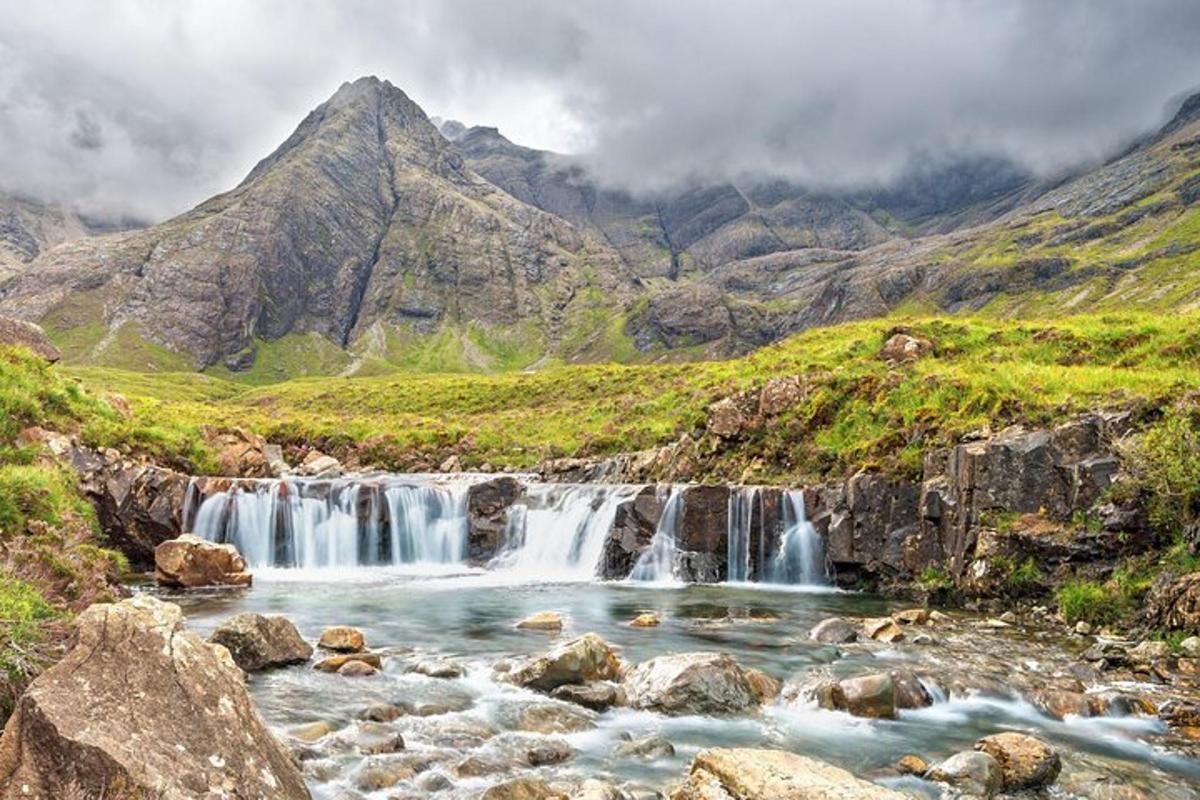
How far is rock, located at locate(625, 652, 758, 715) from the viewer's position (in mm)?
15109

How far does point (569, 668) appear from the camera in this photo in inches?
641

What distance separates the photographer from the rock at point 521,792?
1070cm

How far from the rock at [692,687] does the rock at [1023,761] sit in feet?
14.9

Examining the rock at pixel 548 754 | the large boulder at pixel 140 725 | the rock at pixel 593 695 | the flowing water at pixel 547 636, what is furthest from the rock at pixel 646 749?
the large boulder at pixel 140 725

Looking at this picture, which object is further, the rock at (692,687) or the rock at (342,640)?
the rock at (342,640)

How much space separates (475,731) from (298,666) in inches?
227

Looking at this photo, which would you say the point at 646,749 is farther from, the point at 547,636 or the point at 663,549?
the point at 663,549

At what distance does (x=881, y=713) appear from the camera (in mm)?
15031

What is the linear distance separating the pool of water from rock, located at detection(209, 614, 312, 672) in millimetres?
453

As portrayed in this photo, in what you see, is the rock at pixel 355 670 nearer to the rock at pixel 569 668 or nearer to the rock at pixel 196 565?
the rock at pixel 569 668

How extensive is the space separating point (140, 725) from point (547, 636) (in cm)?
1461

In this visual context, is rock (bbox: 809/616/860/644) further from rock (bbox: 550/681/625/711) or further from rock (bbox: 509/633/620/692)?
rock (bbox: 550/681/625/711)

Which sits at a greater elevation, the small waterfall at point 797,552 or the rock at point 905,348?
the rock at point 905,348

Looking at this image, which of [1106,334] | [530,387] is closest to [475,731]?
[1106,334]
